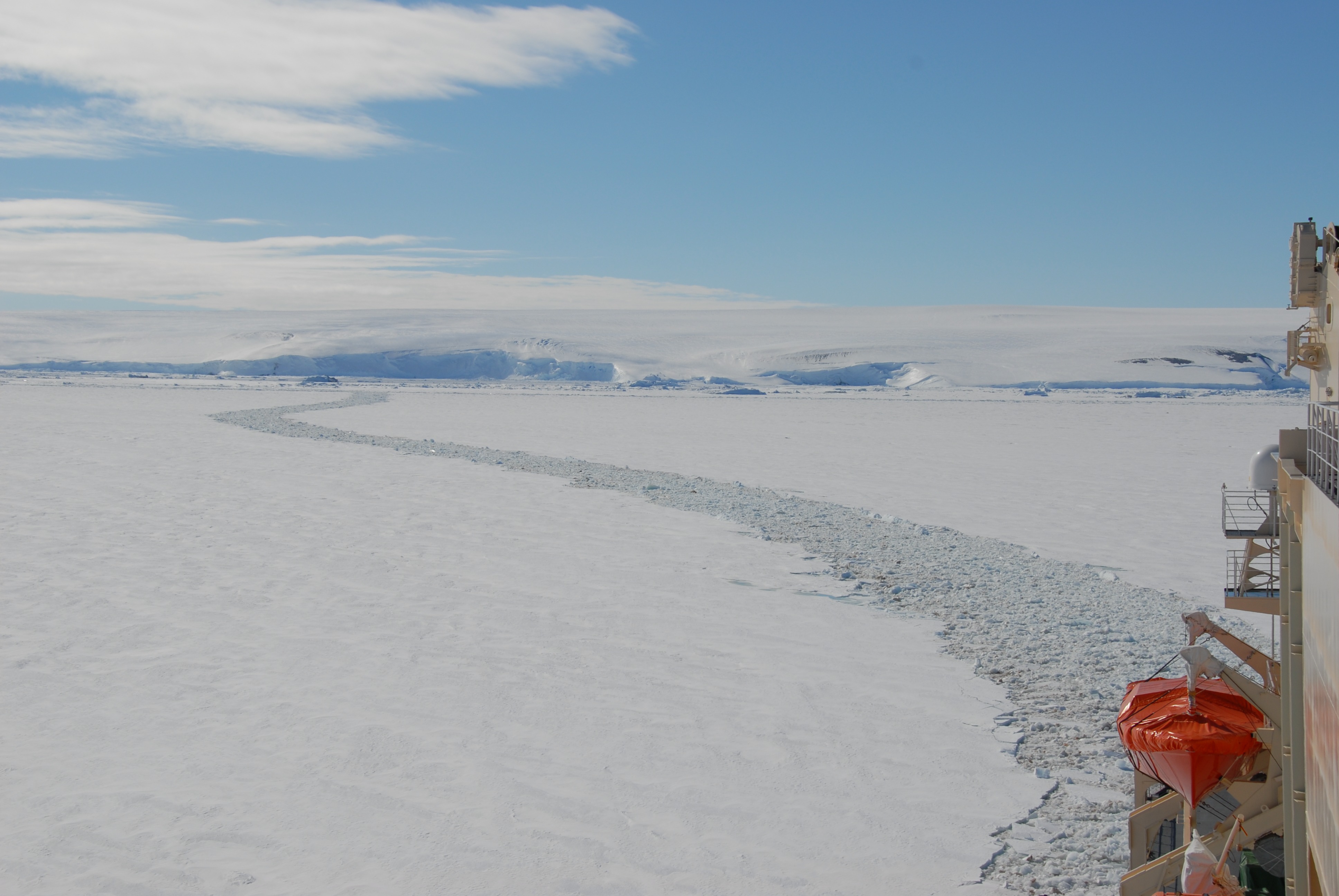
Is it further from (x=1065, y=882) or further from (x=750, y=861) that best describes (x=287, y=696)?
(x=1065, y=882)

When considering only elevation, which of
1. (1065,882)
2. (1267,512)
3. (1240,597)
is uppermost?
(1267,512)

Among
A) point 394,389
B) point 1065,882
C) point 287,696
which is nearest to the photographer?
point 1065,882

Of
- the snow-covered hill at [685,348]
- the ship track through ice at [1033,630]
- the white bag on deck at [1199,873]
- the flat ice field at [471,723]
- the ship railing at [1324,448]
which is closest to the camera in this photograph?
the ship railing at [1324,448]

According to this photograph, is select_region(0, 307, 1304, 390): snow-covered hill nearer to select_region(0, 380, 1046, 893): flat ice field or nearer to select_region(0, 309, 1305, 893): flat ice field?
select_region(0, 309, 1305, 893): flat ice field

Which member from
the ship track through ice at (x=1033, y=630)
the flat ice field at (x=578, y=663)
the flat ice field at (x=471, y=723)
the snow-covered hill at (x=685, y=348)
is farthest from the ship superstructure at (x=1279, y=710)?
the snow-covered hill at (x=685, y=348)

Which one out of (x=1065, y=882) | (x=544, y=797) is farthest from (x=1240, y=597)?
(x=544, y=797)

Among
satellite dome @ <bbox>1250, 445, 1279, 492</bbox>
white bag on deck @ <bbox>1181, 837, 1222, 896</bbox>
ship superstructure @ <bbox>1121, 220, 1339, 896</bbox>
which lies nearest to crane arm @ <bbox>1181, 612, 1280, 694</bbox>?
ship superstructure @ <bbox>1121, 220, 1339, 896</bbox>

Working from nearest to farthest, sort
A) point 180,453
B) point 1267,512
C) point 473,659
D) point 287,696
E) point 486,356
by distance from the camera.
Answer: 1. point 1267,512
2. point 287,696
3. point 473,659
4. point 180,453
5. point 486,356

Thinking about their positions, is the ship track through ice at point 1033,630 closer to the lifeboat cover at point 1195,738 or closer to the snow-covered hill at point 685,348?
the lifeboat cover at point 1195,738
